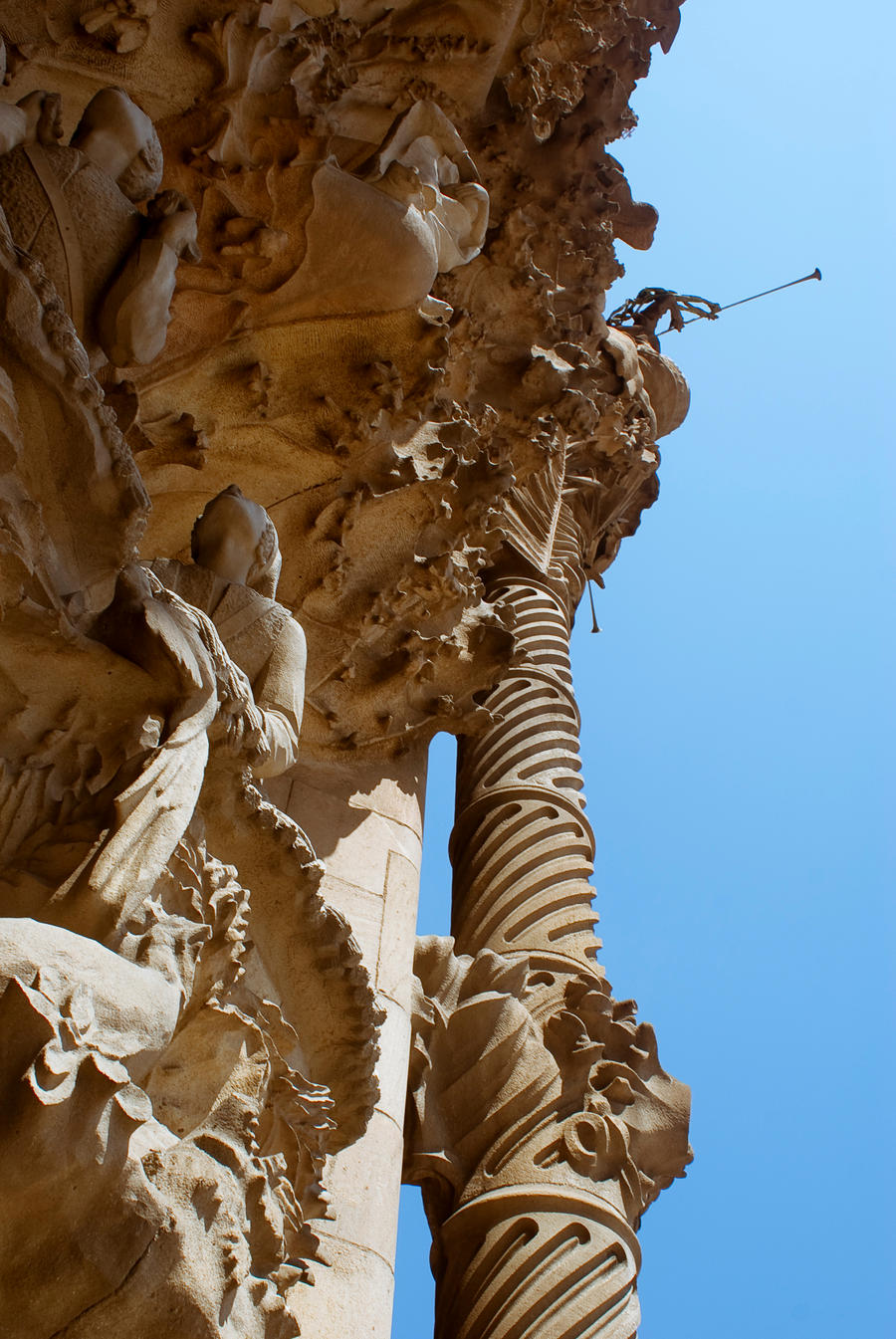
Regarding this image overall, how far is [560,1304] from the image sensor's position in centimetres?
414

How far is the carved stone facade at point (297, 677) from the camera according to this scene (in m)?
2.25

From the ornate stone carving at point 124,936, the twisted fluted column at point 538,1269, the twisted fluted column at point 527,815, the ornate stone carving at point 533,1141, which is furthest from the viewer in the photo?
the twisted fluted column at point 527,815

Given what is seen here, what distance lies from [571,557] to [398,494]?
330 centimetres

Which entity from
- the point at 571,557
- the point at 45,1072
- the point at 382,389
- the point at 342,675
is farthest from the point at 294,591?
the point at 571,557

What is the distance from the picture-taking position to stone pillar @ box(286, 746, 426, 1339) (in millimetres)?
3680

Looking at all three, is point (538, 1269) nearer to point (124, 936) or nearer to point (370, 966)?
point (370, 966)

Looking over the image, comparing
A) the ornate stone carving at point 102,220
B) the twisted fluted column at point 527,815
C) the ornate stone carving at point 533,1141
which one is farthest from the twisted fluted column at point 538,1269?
the ornate stone carving at point 102,220

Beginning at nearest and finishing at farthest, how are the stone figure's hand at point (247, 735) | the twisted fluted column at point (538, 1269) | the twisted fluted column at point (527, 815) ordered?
the stone figure's hand at point (247, 735) → the twisted fluted column at point (538, 1269) → the twisted fluted column at point (527, 815)

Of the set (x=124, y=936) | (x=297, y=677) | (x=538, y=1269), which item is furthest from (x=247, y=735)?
(x=538, y=1269)

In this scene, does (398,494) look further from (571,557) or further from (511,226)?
(571,557)

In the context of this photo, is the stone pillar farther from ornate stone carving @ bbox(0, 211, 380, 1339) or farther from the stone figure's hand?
the stone figure's hand

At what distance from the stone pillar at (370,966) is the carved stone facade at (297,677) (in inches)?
0.5

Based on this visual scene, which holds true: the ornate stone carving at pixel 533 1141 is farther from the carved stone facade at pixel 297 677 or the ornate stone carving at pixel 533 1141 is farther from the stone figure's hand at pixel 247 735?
the stone figure's hand at pixel 247 735

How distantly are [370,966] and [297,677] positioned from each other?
4.00ft
